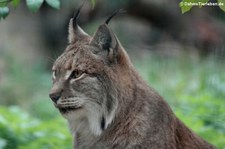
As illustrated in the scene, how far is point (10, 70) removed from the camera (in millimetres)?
11508

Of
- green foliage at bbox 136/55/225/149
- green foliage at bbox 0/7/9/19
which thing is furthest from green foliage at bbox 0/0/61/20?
green foliage at bbox 136/55/225/149

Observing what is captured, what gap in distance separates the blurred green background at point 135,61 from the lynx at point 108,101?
1.54 feet

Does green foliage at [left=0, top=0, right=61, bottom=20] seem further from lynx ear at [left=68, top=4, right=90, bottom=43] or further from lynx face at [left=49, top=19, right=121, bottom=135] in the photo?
lynx ear at [left=68, top=4, right=90, bottom=43]

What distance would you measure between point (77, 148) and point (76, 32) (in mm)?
862

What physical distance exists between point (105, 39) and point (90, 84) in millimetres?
333

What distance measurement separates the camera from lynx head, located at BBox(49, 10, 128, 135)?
15.6 feet

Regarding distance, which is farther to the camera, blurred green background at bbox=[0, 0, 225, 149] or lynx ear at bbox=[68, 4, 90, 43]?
blurred green background at bbox=[0, 0, 225, 149]

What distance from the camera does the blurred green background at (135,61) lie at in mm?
6734

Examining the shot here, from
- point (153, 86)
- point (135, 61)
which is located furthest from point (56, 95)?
point (135, 61)

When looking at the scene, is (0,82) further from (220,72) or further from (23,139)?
(23,139)

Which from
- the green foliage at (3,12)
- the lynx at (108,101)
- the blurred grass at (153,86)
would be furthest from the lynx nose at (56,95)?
the blurred grass at (153,86)

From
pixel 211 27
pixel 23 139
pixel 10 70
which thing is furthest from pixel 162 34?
pixel 23 139

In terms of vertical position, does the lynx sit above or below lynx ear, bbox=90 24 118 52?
below

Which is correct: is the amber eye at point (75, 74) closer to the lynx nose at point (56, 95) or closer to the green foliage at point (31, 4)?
the lynx nose at point (56, 95)
